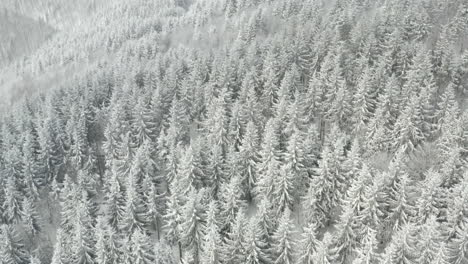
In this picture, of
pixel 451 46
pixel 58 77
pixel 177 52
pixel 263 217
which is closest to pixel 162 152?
pixel 263 217

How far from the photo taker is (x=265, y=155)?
53.4 meters

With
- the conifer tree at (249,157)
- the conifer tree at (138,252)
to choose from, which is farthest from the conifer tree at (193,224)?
the conifer tree at (249,157)

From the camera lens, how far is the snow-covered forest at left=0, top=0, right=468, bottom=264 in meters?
43.6

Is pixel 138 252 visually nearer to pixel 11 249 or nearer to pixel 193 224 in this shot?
pixel 193 224

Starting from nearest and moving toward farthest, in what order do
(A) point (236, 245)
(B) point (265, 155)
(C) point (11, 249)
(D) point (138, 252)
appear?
(A) point (236, 245) → (D) point (138, 252) → (C) point (11, 249) → (B) point (265, 155)

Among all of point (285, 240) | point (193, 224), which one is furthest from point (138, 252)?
point (285, 240)

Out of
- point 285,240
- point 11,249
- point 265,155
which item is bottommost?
point 11,249

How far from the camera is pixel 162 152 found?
62.9m

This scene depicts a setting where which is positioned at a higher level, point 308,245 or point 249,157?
point 308,245

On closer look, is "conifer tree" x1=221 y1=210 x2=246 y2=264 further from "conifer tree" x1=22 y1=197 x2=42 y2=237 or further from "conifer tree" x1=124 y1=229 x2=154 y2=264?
"conifer tree" x1=22 y1=197 x2=42 y2=237

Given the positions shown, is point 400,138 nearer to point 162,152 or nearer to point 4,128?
point 162,152

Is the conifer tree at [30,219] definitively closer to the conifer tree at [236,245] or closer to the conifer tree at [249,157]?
the conifer tree at [249,157]

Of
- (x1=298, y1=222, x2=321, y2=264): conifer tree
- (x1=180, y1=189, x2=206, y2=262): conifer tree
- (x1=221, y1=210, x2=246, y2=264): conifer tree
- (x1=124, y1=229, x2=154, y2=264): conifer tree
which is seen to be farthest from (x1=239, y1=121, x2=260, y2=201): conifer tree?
(x1=124, y1=229, x2=154, y2=264): conifer tree

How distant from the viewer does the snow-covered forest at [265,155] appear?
143 ft
